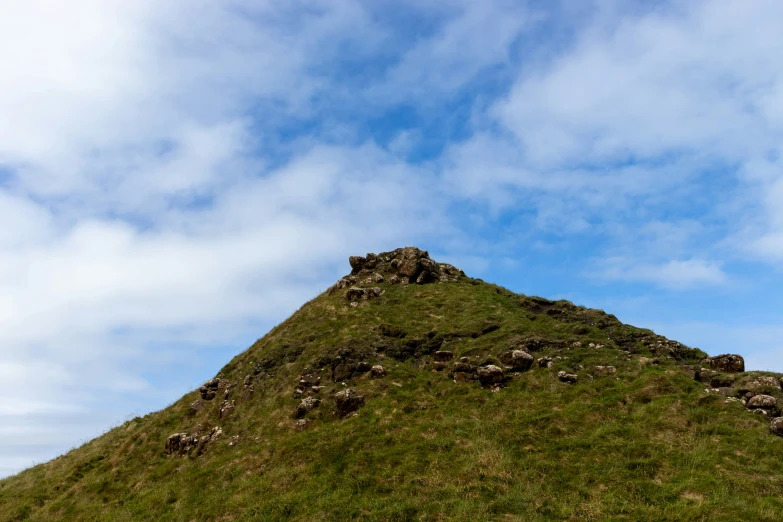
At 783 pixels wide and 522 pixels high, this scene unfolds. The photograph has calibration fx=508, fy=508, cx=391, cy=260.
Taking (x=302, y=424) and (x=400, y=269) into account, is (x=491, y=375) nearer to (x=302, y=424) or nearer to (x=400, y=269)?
(x=302, y=424)

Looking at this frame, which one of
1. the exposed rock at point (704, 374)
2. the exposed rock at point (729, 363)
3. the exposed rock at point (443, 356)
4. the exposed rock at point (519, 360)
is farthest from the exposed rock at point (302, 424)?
the exposed rock at point (729, 363)

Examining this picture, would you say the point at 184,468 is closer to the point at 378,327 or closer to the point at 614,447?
the point at 378,327

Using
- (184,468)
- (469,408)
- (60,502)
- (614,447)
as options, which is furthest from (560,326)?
(60,502)

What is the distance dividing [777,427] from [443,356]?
68.6ft

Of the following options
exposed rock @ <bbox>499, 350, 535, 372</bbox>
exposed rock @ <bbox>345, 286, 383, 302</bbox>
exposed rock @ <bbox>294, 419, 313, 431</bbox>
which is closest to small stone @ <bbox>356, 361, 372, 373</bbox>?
exposed rock @ <bbox>294, 419, 313, 431</bbox>

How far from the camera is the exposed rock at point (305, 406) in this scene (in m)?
35.5

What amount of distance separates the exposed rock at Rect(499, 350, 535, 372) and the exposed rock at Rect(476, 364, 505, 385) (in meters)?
1.22

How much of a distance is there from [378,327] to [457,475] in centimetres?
1960

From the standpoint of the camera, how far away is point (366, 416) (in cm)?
3344

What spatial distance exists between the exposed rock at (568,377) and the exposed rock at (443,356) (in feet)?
27.9

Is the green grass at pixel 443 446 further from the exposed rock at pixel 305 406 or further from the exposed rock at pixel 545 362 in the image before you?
the exposed rock at pixel 545 362

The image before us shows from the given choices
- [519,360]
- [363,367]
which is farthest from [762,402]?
[363,367]

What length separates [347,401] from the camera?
115 ft

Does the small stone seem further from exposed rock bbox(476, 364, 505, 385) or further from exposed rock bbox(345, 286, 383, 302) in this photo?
exposed rock bbox(345, 286, 383, 302)
